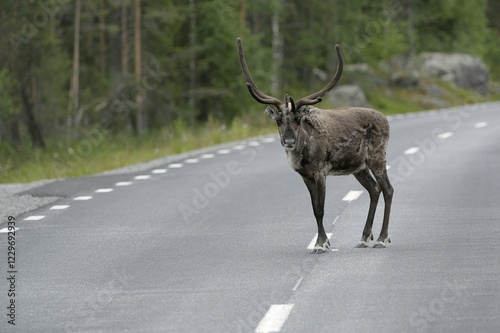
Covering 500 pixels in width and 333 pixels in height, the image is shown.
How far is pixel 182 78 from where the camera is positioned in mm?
48438

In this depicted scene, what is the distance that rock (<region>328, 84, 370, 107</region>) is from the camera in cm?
5355

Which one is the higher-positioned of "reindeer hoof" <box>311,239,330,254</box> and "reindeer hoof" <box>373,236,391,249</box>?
"reindeer hoof" <box>311,239,330,254</box>

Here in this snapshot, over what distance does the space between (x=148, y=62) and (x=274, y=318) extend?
39.3m

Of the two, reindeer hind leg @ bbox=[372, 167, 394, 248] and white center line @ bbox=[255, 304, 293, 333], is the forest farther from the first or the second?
white center line @ bbox=[255, 304, 293, 333]

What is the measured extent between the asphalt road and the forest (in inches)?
682

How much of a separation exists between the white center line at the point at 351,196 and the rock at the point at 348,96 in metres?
34.5

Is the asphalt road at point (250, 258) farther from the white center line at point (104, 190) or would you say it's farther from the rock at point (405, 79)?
the rock at point (405, 79)

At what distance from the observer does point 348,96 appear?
177 feet

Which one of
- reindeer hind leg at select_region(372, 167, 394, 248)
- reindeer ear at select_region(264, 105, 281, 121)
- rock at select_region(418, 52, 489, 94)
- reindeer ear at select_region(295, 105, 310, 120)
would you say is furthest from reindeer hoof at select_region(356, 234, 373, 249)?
rock at select_region(418, 52, 489, 94)

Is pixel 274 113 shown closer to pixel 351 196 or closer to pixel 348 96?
pixel 351 196

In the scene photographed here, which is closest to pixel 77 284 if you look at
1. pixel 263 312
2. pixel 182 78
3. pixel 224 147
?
pixel 263 312

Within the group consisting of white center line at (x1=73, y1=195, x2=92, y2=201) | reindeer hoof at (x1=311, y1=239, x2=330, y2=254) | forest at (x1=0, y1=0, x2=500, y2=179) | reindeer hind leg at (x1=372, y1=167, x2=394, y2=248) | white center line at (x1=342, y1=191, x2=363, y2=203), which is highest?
reindeer hind leg at (x1=372, y1=167, x2=394, y2=248)

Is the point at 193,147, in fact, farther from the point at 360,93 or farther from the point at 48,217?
the point at 360,93

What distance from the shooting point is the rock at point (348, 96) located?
53.5m
